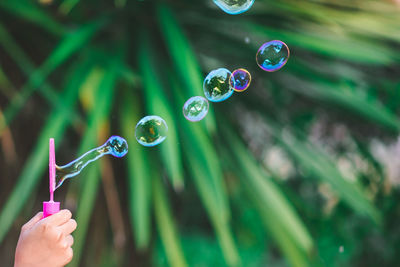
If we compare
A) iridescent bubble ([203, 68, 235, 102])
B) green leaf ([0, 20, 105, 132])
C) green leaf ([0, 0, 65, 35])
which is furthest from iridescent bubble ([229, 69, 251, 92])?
green leaf ([0, 0, 65, 35])

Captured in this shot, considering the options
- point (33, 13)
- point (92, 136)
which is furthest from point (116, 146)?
point (33, 13)

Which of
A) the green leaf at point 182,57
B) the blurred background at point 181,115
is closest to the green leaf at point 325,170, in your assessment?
the blurred background at point 181,115

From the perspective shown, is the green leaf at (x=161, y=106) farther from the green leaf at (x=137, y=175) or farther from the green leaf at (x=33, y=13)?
the green leaf at (x=33, y=13)

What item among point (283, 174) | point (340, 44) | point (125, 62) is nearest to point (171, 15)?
point (125, 62)

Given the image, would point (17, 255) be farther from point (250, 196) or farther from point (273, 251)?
point (273, 251)

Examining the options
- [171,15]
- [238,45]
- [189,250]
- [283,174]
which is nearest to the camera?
[171,15]

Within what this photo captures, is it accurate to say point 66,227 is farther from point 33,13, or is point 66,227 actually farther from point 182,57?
point 33,13

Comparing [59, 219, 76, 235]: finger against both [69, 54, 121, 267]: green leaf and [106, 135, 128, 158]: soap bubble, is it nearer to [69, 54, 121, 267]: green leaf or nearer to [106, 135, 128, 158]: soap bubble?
[106, 135, 128, 158]: soap bubble
